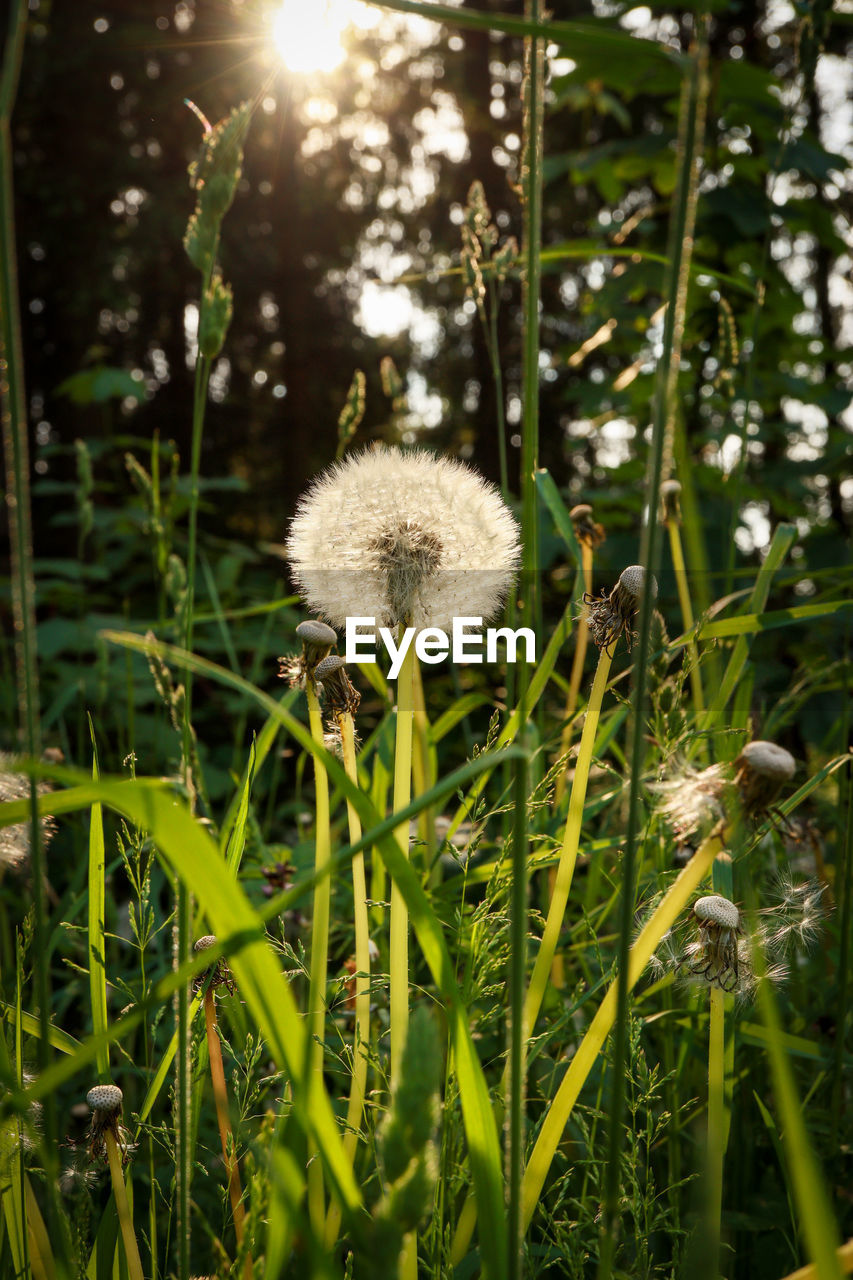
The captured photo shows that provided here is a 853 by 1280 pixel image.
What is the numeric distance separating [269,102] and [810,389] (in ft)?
16.4

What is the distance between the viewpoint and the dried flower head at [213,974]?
0.59 meters

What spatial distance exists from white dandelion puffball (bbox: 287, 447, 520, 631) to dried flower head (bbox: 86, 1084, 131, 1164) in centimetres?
39

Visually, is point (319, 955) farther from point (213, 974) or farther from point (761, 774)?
point (761, 774)

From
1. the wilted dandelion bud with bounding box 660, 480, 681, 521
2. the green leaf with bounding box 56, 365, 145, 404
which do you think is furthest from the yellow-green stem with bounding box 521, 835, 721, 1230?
the green leaf with bounding box 56, 365, 145, 404

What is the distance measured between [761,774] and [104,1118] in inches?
18.5

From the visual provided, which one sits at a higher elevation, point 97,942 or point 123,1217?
point 97,942

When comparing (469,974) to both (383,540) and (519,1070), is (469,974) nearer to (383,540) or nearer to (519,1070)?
(519,1070)

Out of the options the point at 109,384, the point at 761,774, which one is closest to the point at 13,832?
the point at 761,774

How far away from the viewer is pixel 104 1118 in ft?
1.77

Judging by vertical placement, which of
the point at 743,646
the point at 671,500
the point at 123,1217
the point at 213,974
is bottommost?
the point at 123,1217

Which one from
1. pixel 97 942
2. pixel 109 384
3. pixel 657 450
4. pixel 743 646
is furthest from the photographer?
pixel 109 384

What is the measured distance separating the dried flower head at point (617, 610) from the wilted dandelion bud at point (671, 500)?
531 mm

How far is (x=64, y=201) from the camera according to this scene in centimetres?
539

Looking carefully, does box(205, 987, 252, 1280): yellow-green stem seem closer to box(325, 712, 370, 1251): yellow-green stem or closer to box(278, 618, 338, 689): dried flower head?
box(325, 712, 370, 1251): yellow-green stem
